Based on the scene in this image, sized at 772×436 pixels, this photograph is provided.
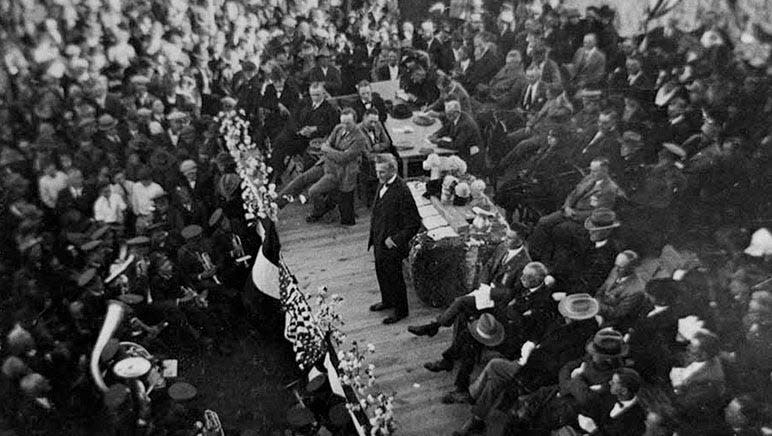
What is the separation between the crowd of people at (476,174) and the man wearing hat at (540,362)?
0.02 m

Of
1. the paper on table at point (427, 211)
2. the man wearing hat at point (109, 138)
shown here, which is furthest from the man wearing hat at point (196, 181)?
the paper on table at point (427, 211)

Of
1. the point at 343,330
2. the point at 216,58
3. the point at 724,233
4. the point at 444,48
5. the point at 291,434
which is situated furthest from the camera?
the point at 444,48

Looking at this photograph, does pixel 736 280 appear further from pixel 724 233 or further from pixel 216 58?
pixel 216 58

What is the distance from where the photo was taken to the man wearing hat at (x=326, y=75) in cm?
950

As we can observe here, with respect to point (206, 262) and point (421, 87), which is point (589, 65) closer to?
point (421, 87)

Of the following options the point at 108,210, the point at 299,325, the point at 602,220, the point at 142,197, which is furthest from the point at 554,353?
the point at 108,210

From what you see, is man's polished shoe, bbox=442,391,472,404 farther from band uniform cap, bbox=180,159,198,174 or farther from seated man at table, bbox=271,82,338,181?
seated man at table, bbox=271,82,338,181

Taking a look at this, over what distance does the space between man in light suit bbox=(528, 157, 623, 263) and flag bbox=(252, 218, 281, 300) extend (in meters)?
2.36

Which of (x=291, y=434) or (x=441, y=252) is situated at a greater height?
(x=441, y=252)

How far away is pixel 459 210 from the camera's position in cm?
691

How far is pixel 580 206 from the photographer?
641 cm

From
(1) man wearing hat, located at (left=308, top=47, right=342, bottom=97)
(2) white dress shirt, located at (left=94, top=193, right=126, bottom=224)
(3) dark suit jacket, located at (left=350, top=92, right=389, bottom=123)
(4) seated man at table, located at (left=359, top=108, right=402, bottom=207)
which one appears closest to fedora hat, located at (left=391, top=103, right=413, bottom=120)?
(3) dark suit jacket, located at (left=350, top=92, right=389, bottom=123)

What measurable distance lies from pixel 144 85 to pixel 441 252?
4.33 meters

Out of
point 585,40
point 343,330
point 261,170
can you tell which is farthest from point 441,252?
point 585,40
